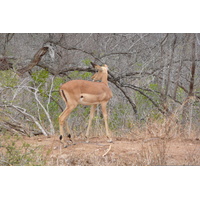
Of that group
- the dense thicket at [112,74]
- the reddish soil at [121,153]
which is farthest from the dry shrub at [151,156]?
the dense thicket at [112,74]

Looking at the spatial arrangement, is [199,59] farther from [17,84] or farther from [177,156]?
[17,84]

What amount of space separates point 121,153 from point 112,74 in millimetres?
2616

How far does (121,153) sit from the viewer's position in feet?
20.5

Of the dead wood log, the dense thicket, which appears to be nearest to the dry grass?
the dense thicket

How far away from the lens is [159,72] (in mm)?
8297

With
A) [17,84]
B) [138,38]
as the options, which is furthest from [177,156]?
[17,84]

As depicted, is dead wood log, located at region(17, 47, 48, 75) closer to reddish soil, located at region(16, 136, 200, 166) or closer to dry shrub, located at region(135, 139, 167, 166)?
reddish soil, located at region(16, 136, 200, 166)

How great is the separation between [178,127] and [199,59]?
1624 mm

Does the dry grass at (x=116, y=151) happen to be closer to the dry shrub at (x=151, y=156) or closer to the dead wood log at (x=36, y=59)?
the dry shrub at (x=151, y=156)

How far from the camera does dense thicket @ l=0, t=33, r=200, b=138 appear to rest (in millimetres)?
7855

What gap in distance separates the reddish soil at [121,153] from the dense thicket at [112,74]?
1.02 m

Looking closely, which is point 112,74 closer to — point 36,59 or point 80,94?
point 36,59

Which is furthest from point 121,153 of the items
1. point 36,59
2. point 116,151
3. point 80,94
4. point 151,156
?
point 36,59

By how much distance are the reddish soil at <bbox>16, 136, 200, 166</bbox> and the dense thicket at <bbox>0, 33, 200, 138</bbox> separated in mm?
1025
